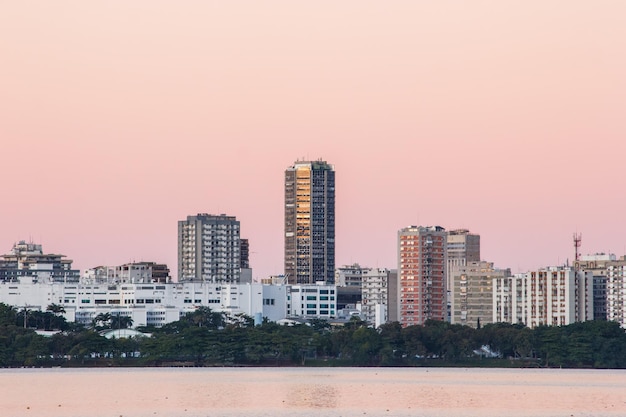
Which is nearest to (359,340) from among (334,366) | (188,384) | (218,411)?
(334,366)

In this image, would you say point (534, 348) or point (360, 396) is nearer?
point (360, 396)

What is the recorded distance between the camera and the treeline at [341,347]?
563ft

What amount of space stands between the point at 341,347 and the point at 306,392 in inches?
2284

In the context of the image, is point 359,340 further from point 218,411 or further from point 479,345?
point 218,411

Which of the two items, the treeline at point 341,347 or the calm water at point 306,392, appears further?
the treeline at point 341,347

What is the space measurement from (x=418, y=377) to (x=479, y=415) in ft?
179

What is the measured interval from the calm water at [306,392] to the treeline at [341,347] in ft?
15.6

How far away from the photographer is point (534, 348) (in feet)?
577

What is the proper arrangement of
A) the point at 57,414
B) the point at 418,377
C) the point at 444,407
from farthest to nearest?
the point at 418,377 → the point at 444,407 → the point at 57,414

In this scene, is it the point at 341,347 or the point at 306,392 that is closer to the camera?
the point at 306,392

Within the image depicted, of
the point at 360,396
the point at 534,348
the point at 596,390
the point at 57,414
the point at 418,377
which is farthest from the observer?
the point at 534,348

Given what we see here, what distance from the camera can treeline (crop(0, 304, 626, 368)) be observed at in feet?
563

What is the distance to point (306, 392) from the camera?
4813 inches

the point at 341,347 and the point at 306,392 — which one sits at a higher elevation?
the point at 341,347
